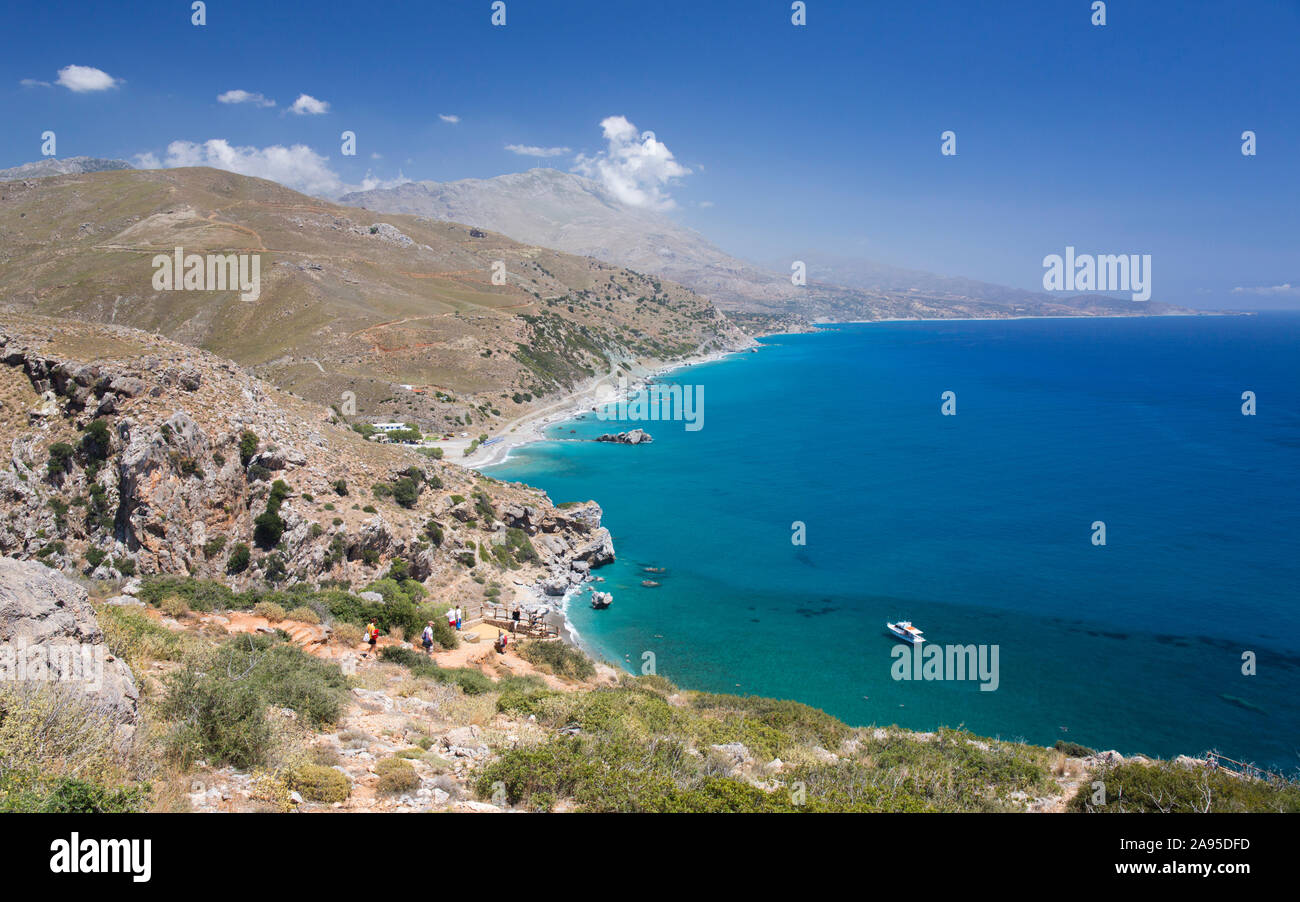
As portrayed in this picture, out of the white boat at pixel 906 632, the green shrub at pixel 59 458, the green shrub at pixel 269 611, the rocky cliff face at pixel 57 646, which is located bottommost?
the white boat at pixel 906 632

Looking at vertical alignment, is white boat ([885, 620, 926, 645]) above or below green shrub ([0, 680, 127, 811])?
below

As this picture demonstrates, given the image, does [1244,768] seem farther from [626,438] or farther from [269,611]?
[626,438]

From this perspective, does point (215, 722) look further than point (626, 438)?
No

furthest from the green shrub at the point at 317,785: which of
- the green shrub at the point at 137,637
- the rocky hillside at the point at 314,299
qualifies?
the rocky hillside at the point at 314,299

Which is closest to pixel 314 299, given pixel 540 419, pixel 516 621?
pixel 540 419

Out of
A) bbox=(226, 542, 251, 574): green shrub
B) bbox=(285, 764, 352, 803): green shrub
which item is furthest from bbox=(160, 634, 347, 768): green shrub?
bbox=(226, 542, 251, 574): green shrub

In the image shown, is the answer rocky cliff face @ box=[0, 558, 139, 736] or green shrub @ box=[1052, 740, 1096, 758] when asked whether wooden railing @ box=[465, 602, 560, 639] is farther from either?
green shrub @ box=[1052, 740, 1096, 758]

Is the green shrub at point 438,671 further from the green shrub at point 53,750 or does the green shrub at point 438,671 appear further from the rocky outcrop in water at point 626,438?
the rocky outcrop in water at point 626,438
